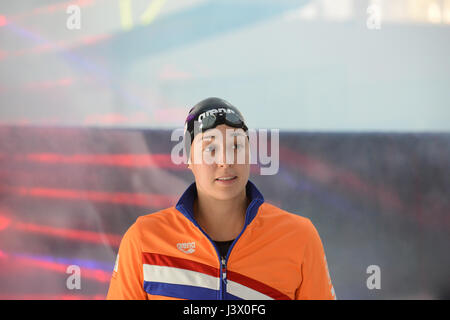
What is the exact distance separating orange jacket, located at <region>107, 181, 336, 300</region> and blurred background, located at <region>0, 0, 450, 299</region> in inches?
55.8

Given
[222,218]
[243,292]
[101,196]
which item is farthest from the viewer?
[101,196]

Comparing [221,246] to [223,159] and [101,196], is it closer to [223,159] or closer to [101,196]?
[223,159]

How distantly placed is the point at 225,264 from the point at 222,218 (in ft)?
0.50

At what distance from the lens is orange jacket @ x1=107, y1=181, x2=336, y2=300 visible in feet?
3.89

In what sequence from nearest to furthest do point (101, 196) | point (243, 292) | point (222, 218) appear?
1. point (243, 292)
2. point (222, 218)
3. point (101, 196)

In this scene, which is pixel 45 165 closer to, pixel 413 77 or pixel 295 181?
pixel 295 181

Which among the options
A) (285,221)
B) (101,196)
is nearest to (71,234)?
(101,196)

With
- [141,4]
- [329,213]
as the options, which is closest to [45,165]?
[141,4]

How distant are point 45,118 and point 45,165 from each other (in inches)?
11.9

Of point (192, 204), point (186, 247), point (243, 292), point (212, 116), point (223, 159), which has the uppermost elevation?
point (212, 116)

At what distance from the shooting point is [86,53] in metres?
2.71

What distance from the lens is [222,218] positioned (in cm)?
129

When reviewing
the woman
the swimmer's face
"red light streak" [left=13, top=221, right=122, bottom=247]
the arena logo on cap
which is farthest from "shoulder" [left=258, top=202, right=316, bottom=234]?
"red light streak" [left=13, top=221, right=122, bottom=247]
